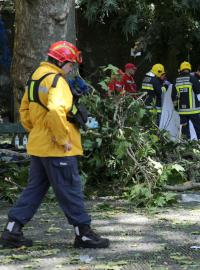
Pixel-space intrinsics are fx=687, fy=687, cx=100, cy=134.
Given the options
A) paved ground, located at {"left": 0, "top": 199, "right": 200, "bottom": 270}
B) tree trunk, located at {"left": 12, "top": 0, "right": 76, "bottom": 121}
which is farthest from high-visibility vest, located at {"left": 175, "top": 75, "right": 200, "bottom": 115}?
paved ground, located at {"left": 0, "top": 199, "right": 200, "bottom": 270}

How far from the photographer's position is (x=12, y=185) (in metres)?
8.83

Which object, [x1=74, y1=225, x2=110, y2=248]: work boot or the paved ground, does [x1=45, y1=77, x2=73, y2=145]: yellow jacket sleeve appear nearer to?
[x1=74, y1=225, x2=110, y2=248]: work boot

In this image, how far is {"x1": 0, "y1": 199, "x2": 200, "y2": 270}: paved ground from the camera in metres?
5.72

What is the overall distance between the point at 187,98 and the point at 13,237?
25.7 feet

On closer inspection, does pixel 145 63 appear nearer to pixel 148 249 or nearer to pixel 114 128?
pixel 114 128

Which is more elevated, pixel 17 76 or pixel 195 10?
pixel 195 10

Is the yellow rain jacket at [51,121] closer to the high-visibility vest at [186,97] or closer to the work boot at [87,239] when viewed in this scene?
the work boot at [87,239]

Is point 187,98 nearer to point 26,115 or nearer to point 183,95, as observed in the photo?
point 183,95

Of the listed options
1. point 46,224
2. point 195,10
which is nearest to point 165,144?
point 46,224

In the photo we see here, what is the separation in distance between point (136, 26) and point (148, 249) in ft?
42.1

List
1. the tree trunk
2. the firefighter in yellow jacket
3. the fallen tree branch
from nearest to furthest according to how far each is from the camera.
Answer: the firefighter in yellow jacket, the fallen tree branch, the tree trunk

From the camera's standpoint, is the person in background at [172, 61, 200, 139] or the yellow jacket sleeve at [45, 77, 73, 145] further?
the person in background at [172, 61, 200, 139]

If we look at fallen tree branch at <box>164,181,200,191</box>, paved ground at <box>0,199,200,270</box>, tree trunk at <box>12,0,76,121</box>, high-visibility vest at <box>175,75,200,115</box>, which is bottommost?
paved ground at <box>0,199,200,270</box>

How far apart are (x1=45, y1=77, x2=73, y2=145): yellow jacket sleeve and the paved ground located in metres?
1.03
